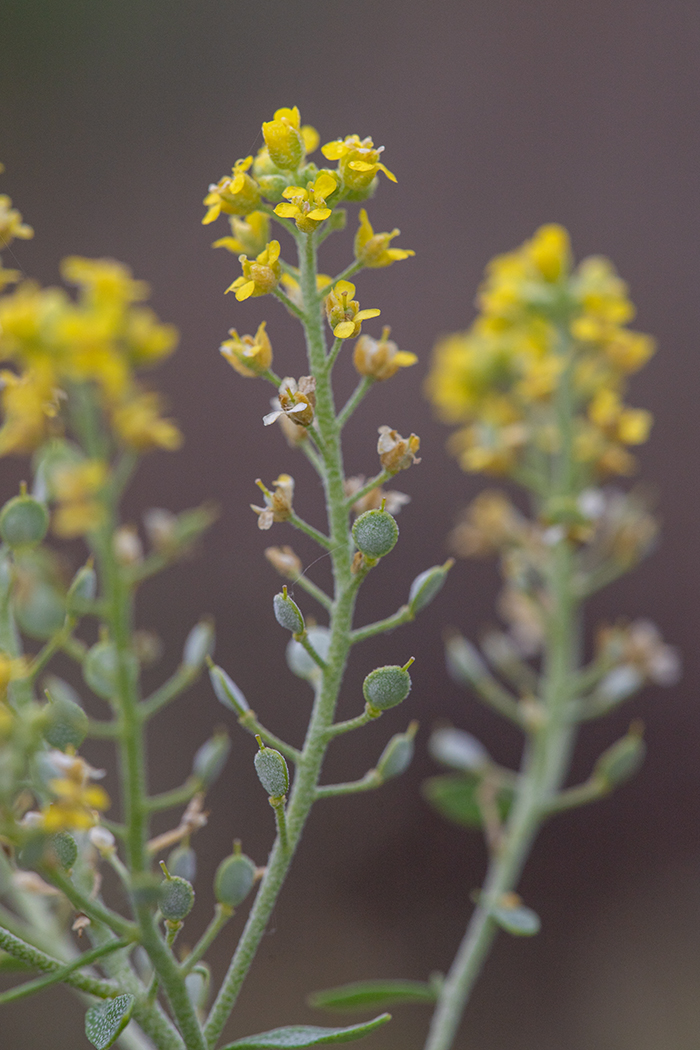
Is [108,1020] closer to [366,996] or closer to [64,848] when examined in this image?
[64,848]

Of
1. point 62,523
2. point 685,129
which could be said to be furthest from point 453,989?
point 685,129

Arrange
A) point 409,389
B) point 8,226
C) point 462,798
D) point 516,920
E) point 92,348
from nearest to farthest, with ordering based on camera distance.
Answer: point 92,348 < point 8,226 < point 516,920 < point 462,798 < point 409,389

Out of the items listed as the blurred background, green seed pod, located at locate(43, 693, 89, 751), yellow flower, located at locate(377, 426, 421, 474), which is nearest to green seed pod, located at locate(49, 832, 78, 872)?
green seed pod, located at locate(43, 693, 89, 751)

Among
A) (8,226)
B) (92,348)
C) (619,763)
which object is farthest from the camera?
(619,763)

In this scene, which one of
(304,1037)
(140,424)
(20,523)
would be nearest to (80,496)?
(140,424)

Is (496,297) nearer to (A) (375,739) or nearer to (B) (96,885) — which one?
(B) (96,885)

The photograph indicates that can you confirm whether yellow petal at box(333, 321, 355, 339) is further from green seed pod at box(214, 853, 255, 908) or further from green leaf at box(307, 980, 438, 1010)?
green leaf at box(307, 980, 438, 1010)
